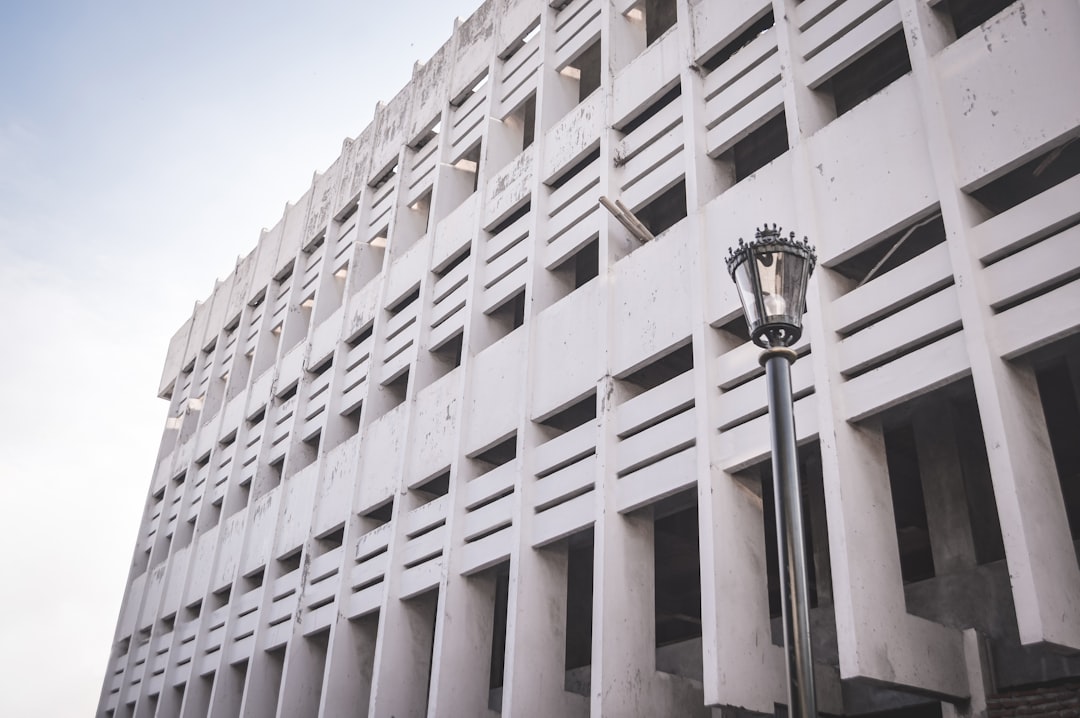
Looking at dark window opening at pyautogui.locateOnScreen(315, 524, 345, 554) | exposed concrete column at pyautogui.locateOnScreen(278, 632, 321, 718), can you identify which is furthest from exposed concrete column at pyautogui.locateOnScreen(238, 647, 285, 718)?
dark window opening at pyautogui.locateOnScreen(315, 524, 345, 554)

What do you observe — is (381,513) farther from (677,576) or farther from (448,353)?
(677,576)

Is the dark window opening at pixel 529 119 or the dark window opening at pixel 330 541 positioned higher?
the dark window opening at pixel 529 119

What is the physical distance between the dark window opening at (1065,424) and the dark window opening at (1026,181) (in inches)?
84.3

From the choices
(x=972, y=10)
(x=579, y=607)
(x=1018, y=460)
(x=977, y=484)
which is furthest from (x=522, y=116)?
(x=1018, y=460)

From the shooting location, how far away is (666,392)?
1179 centimetres

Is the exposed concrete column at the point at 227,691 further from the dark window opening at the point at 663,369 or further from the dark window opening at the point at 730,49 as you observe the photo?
the dark window opening at the point at 730,49

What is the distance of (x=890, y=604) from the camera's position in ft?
29.4

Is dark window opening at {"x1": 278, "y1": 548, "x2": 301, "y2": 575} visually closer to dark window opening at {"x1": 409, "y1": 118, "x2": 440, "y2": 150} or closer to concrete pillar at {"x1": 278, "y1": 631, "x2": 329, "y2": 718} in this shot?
concrete pillar at {"x1": 278, "y1": 631, "x2": 329, "y2": 718}

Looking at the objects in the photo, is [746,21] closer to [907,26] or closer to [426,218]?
[907,26]

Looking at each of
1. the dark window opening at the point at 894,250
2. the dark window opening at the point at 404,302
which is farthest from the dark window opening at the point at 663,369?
the dark window opening at the point at 404,302

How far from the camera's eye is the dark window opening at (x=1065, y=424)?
12.6m

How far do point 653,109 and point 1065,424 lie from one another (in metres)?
7.50

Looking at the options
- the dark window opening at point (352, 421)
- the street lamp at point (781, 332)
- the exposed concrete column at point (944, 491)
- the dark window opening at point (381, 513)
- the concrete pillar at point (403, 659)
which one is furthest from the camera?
the dark window opening at point (352, 421)

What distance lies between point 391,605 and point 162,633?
1044 centimetres
